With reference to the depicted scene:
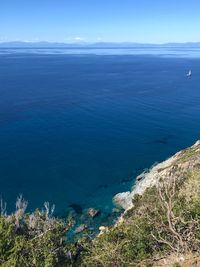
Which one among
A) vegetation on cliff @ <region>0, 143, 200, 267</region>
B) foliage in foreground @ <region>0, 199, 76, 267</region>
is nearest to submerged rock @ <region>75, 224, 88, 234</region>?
foliage in foreground @ <region>0, 199, 76, 267</region>

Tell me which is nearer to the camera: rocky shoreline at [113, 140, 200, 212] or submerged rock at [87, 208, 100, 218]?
submerged rock at [87, 208, 100, 218]

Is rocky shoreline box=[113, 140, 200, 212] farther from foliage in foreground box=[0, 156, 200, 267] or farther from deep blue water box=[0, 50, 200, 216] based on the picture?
foliage in foreground box=[0, 156, 200, 267]

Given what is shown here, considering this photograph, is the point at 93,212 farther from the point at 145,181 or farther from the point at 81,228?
the point at 145,181

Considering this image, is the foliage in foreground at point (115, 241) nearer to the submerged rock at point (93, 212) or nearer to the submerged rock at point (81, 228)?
the submerged rock at point (81, 228)

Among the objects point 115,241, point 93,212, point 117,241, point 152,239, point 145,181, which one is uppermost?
point 152,239

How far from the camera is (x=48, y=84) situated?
166 metres

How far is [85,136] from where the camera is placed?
293ft

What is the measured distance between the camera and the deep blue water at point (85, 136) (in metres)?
61.8

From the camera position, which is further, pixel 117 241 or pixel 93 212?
pixel 93 212

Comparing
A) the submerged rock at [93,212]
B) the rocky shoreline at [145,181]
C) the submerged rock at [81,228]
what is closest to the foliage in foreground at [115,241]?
the submerged rock at [81,228]

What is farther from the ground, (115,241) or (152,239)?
(152,239)

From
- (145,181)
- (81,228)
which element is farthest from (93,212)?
(145,181)

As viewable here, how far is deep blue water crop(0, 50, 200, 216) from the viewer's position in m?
61.8

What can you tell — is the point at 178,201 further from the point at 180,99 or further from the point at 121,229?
the point at 180,99
